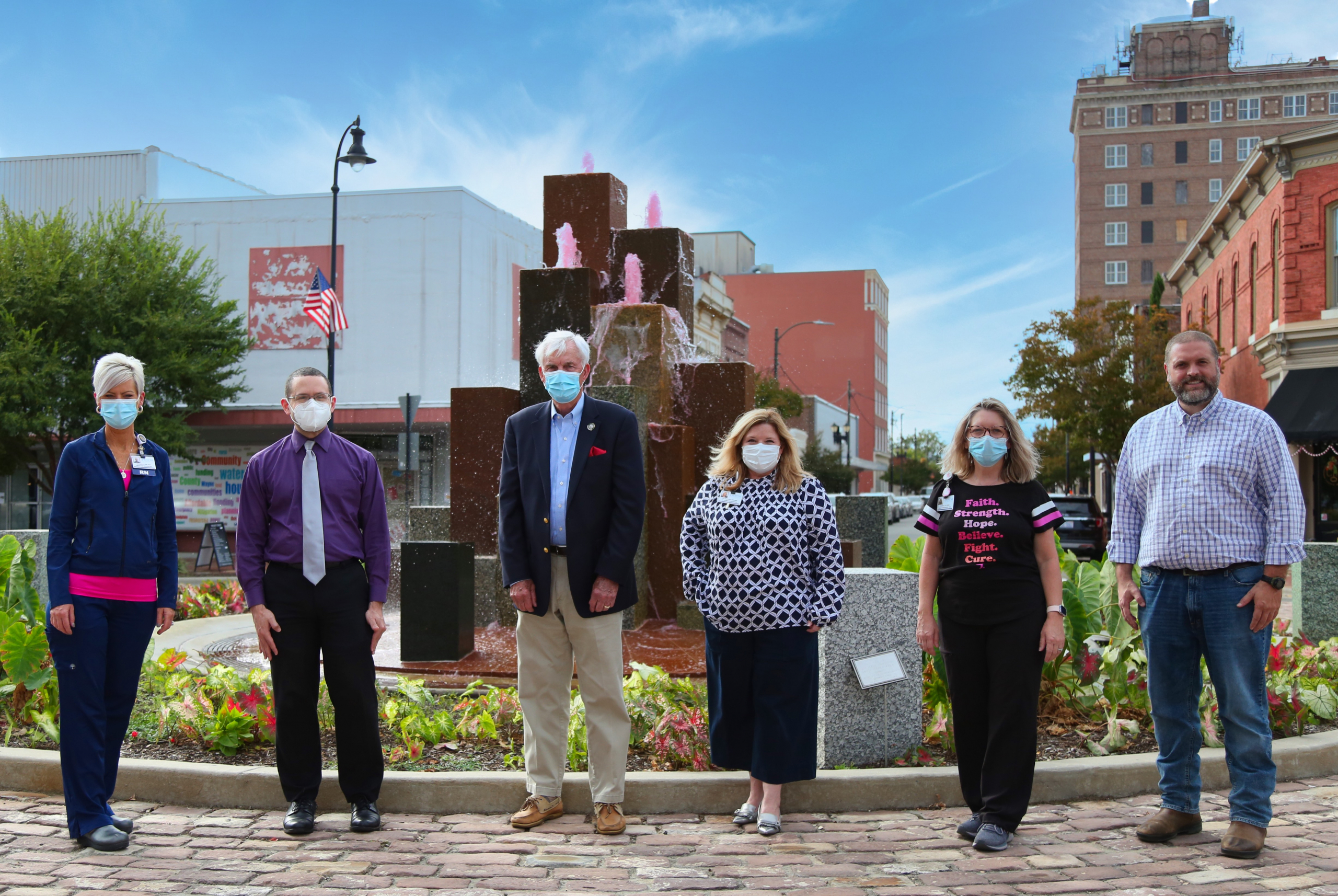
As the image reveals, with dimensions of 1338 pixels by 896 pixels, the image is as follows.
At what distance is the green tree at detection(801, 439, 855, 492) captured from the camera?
45047 millimetres

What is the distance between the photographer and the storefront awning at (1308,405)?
2478 cm

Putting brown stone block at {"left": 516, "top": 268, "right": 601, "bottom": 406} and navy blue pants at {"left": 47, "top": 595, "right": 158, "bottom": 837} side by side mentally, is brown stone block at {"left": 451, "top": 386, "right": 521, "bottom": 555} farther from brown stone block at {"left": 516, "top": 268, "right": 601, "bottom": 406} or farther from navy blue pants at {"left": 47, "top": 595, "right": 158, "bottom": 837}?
navy blue pants at {"left": 47, "top": 595, "right": 158, "bottom": 837}

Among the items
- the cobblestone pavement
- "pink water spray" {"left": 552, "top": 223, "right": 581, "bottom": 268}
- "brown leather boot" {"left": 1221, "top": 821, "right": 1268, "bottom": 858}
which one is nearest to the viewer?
the cobblestone pavement

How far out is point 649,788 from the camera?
498 centimetres

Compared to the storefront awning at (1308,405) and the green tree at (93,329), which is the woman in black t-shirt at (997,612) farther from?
the green tree at (93,329)

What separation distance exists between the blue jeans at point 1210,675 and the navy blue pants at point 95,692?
438 centimetres

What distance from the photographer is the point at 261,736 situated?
220 inches

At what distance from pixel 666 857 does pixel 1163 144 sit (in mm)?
89085

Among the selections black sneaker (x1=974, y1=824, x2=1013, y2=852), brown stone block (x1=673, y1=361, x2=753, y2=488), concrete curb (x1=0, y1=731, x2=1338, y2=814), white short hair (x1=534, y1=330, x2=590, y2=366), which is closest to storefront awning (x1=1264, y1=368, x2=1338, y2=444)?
brown stone block (x1=673, y1=361, x2=753, y2=488)

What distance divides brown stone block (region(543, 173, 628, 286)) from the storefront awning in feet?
65.0

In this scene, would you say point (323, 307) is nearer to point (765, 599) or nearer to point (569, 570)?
point (569, 570)

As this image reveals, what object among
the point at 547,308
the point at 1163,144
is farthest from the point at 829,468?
the point at 1163,144

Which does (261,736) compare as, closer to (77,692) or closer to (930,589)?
(77,692)

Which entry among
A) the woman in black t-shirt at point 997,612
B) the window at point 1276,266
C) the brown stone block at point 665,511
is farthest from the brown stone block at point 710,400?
the window at point 1276,266
